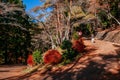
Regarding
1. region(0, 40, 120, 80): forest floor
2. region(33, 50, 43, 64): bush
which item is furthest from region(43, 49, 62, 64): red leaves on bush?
region(33, 50, 43, 64): bush

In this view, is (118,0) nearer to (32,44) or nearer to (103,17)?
(103,17)

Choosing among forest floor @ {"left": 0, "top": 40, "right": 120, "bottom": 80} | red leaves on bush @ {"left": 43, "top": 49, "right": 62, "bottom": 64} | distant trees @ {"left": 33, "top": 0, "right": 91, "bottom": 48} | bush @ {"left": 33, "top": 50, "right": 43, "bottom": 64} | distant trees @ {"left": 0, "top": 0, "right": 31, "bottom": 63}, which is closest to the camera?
forest floor @ {"left": 0, "top": 40, "right": 120, "bottom": 80}

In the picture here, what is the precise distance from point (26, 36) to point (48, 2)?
18.8 meters

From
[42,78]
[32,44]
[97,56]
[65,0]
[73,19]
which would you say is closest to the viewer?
[42,78]

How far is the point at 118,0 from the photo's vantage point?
4309cm

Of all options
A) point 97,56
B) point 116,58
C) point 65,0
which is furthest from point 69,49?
point 65,0

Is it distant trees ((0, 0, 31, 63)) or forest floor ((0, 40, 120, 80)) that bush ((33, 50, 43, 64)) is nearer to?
forest floor ((0, 40, 120, 80))

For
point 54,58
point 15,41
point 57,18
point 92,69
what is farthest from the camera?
point 15,41

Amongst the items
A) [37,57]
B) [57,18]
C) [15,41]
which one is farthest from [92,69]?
[15,41]

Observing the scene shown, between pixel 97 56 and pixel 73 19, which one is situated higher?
A: pixel 73 19

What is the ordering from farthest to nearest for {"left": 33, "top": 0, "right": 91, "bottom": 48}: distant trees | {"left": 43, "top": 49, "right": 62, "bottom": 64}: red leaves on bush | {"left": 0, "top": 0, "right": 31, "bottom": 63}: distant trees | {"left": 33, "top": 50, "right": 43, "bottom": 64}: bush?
{"left": 0, "top": 0, "right": 31, "bottom": 63}: distant trees → {"left": 33, "top": 0, "right": 91, "bottom": 48}: distant trees → {"left": 33, "top": 50, "right": 43, "bottom": 64}: bush → {"left": 43, "top": 49, "right": 62, "bottom": 64}: red leaves on bush

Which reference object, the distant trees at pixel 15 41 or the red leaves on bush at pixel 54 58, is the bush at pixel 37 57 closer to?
the red leaves on bush at pixel 54 58

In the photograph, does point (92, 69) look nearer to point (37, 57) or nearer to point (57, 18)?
point (37, 57)

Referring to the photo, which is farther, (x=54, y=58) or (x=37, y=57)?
(x=37, y=57)
